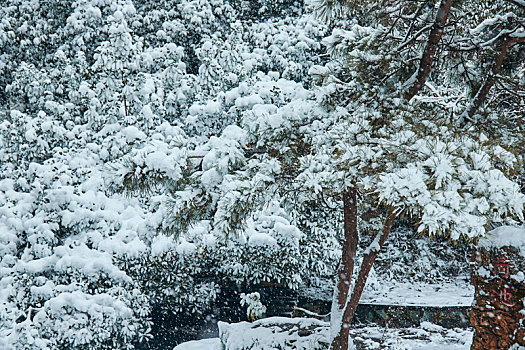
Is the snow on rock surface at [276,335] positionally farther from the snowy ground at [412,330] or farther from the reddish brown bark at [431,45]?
the reddish brown bark at [431,45]

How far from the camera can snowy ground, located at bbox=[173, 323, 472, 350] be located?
494 centimetres

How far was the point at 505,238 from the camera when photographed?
2.26 meters

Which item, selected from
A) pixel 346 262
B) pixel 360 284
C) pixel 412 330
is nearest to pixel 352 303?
pixel 360 284

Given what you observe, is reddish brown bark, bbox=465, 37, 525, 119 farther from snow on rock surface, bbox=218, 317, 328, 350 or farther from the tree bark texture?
snow on rock surface, bbox=218, 317, 328, 350

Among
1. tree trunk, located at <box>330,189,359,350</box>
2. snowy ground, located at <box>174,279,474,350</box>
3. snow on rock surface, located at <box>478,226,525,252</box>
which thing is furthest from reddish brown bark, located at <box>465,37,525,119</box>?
snowy ground, located at <box>174,279,474,350</box>

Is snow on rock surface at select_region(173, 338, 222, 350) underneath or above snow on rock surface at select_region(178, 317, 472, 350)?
underneath

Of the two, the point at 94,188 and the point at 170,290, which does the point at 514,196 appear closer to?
the point at 170,290

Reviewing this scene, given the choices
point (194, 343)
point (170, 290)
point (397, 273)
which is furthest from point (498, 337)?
point (397, 273)

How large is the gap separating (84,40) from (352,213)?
7.38m

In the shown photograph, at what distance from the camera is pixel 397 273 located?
27.0 ft

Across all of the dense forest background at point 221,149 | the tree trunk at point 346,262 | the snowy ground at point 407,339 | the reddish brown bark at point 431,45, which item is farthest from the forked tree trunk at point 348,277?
the snowy ground at point 407,339

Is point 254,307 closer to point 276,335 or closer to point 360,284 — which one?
point 276,335

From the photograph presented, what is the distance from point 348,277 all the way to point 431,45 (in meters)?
1.79

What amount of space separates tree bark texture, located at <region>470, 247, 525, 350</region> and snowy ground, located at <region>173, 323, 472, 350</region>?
9.40ft
